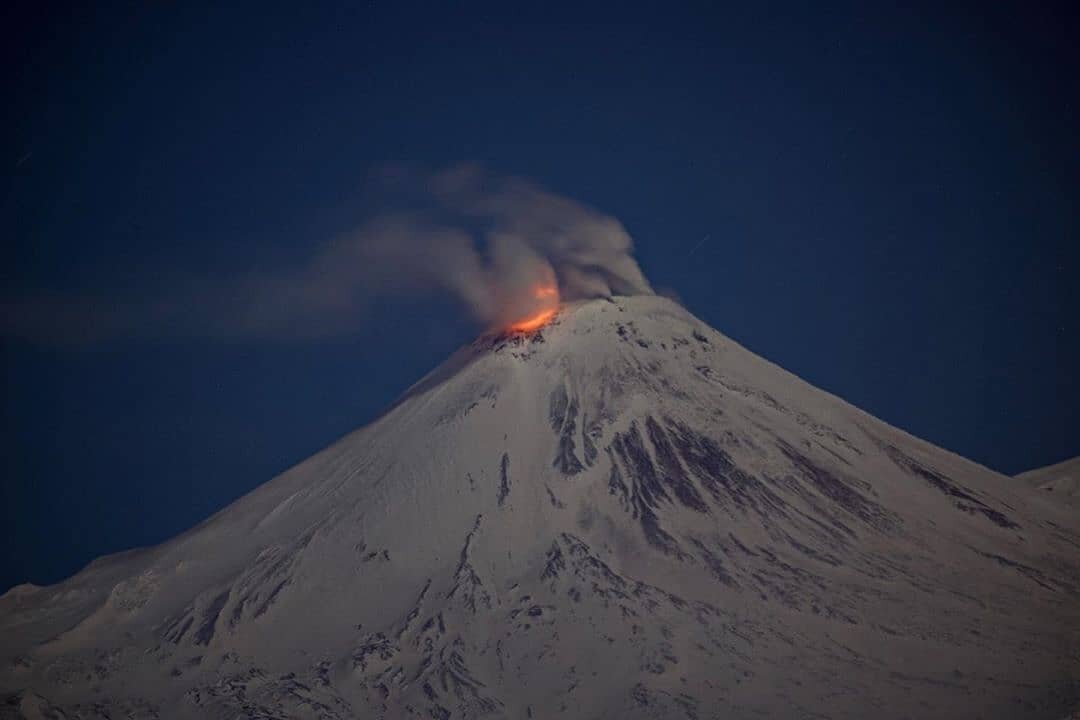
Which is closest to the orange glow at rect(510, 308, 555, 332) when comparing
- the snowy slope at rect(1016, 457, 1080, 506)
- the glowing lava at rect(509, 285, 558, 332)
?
the glowing lava at rect(509, 285, 558, 332)

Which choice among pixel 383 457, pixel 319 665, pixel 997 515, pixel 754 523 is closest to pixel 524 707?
pixel 319 665

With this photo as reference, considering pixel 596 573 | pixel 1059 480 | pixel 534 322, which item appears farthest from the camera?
pixel 1059 480

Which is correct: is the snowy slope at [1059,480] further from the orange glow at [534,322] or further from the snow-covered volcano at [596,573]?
the orange glow at [534,322]

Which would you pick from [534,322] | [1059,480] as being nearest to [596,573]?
[534,322]

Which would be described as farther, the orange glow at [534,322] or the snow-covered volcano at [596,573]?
the orange glow at [534,322]

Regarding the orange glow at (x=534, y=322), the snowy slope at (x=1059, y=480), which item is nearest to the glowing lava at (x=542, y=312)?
the orange glow at (x=534, y=322)

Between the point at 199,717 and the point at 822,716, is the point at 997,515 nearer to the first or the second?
the point at 822,716

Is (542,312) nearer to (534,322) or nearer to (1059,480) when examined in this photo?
(534,322)
